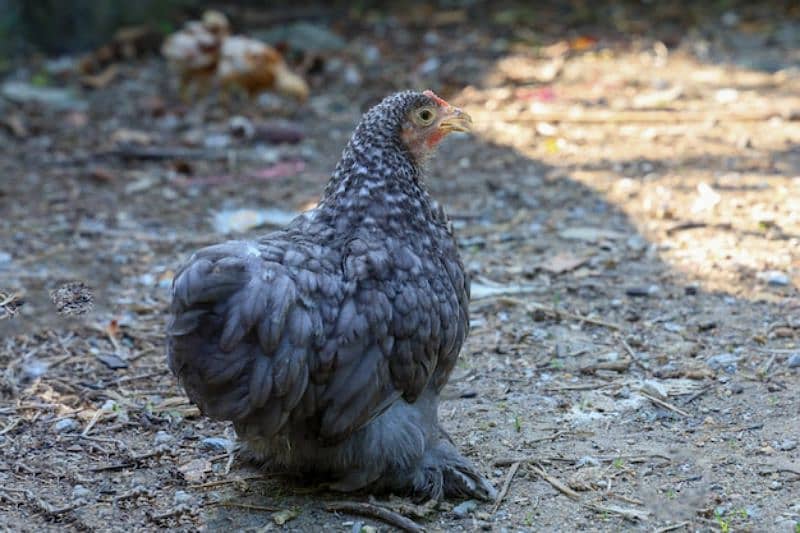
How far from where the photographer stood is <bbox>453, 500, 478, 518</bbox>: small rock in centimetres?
319

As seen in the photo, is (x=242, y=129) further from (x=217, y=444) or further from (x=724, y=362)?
(x=724, y=362)

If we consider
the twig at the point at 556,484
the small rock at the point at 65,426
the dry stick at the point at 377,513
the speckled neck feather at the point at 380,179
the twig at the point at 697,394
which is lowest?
the small rock at the point at 65,426

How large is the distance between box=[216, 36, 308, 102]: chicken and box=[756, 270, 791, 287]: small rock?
421 centimetres

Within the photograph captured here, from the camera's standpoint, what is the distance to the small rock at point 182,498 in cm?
326

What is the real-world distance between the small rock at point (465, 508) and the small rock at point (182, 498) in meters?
0.80

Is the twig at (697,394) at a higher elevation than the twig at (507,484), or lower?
higher

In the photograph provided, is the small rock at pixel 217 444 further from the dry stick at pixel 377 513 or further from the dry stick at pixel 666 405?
the dry stick at pixel 666 405

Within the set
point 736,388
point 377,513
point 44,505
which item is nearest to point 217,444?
point 44,505

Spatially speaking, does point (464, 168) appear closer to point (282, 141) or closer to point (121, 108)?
point (282, 141)

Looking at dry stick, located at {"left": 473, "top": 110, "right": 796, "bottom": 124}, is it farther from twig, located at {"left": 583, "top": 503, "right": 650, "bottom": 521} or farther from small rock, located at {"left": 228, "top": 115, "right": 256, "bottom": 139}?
twig, located at {"left": 583, "top": 503, "right": 650, "bottom": 521}

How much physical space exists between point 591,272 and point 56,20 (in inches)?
242

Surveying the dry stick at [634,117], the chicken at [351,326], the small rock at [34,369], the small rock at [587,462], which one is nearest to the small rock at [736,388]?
the small rock at [587,462]

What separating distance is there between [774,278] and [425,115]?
2.02 meters

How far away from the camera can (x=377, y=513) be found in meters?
3.12
